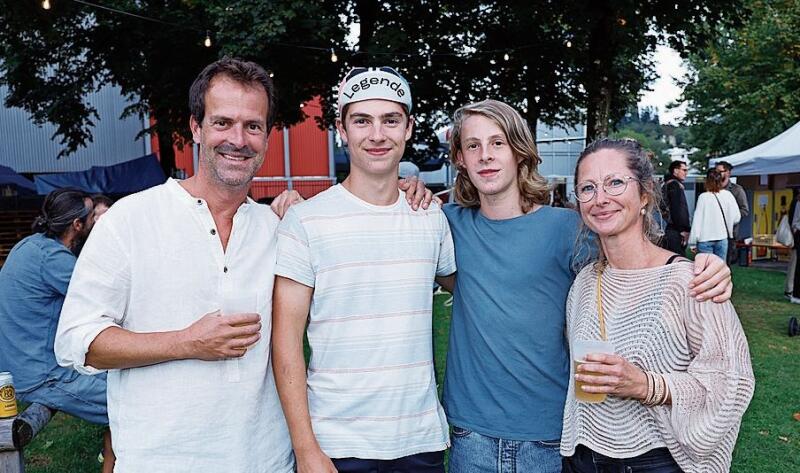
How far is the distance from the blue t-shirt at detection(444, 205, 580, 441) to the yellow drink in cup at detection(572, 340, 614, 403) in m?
0.39

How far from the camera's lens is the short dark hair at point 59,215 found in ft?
14.9

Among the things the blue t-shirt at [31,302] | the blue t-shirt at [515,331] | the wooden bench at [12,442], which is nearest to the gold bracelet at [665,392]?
the blue t-shirt at [515,331]

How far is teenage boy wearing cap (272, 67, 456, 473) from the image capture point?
2299 mm

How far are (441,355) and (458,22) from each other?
9670 millimetres

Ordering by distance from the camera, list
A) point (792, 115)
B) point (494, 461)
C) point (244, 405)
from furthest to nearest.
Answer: point (792, 115) < point (494, 461) < point (244, 405)

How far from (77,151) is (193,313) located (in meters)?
25.3

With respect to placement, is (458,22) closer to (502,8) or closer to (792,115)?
(502,8)

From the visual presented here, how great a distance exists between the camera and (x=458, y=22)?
14500 millimetres

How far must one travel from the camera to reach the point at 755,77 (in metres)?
21.1

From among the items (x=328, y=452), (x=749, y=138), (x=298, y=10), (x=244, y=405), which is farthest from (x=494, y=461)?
(x=749, y=138)

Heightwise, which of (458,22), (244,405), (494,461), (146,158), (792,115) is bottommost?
(494,461)

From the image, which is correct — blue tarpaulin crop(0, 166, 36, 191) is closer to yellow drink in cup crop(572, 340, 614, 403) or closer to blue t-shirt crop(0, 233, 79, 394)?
blue t-shirt crop(0, 233, 79, 394)

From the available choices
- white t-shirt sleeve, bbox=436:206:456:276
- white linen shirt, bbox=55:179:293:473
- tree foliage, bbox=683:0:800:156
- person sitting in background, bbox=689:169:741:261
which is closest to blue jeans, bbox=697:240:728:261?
person sitting in background, bbox=689:169:741:261

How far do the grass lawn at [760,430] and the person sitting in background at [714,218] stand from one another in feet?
7.27
